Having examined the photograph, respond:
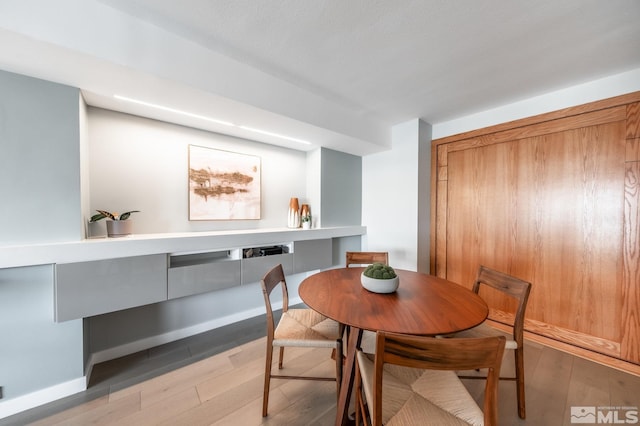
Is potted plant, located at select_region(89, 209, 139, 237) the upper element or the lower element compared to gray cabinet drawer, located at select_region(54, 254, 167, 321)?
upper

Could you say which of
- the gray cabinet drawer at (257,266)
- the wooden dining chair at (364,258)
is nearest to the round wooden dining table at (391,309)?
the wooden dining chair at (364,258)

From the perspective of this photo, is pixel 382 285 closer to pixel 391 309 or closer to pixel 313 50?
pixel 391 309

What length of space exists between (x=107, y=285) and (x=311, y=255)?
1.87m

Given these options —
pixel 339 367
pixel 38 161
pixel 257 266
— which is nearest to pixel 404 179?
pixel 257 266

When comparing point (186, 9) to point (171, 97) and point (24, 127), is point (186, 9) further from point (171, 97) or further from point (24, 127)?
point (24, 127)

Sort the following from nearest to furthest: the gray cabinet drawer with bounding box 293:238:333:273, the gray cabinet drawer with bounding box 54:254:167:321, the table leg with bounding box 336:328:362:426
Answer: the table leg with bounding box 336:328:362:426 → the gray cabinet drawer with bounding box 54:254:167:321 → the gray cabinet drawer with bounding box 293:238:333:273

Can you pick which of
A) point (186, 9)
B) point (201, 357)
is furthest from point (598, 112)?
point (201, 357)

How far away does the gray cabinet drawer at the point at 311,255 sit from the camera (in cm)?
279

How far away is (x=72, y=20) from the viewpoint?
1290 mm

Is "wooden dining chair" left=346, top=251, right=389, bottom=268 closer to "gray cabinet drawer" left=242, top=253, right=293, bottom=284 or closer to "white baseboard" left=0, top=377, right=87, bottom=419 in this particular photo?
"gray cabinet drawer" left=242, top=253, right=293, bottom=284

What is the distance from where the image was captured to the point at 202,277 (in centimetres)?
214

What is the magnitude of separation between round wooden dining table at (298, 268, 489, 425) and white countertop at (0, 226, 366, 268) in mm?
988

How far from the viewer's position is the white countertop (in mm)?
1399

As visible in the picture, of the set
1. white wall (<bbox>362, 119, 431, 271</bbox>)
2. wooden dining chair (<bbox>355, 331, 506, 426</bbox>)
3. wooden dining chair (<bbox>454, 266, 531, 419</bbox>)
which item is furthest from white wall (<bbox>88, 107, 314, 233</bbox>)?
wooden dining chair (<bbox>454, 266, 531, 419</bbox>)
